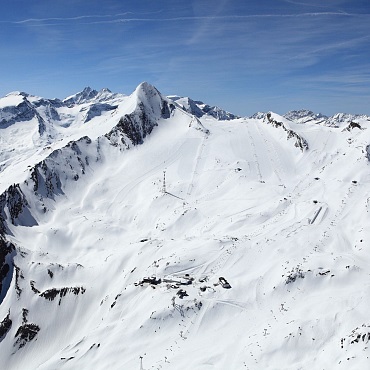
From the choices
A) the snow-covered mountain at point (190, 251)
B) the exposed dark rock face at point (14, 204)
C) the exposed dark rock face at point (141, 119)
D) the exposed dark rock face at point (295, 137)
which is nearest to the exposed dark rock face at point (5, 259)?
the snow-covered mountain at point (190, 251)

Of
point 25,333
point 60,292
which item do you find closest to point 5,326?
point 25,333

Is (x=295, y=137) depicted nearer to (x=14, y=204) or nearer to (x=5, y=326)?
(x=14, y=204)

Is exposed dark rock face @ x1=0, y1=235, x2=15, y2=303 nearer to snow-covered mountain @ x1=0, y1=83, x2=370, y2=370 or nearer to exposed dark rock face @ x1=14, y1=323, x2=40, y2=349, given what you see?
snow-covered mountain @ x1=0, y1=83, x2=370, y2=370

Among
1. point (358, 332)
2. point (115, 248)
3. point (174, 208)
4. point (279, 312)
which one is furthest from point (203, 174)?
point (358, 332)

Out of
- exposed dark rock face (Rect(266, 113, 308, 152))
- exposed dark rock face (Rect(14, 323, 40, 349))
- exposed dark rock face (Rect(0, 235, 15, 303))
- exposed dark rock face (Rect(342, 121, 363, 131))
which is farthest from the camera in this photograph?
exposed dark rock face (Rect(342, 121, 363, 131))

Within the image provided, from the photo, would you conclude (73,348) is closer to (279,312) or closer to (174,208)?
(279,312)

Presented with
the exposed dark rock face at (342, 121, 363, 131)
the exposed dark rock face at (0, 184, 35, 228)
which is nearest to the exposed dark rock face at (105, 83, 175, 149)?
the exposed dark rock face at (0, 184, 35, 228)

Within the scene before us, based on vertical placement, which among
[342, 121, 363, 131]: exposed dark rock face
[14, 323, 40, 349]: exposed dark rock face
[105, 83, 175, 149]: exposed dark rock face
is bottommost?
[14, 323, 40, 349]: exposed dark rock face
